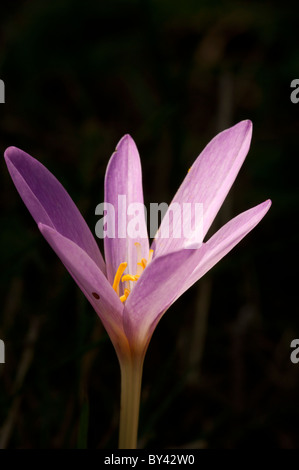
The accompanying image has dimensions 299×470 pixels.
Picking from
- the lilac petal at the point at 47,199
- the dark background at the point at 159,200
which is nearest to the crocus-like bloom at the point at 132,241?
the lilac petal at the point at 47,199

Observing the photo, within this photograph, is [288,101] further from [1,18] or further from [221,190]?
[221,190]

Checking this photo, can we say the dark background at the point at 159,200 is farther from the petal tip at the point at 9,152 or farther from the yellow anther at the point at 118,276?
the petal tip at the point at 9,152

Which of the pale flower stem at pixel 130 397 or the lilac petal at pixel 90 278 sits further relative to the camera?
the pale flower stem at pixel 130 397

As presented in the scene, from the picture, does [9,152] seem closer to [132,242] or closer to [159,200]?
[132,242]

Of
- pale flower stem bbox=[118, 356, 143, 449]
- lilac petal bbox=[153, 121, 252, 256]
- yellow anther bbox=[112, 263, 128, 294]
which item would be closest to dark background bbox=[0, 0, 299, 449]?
pale flower stem bbox=[118, 356, 143, 449]

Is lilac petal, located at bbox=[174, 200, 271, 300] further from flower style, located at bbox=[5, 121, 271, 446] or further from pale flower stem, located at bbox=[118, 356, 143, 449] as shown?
pale flower stem, located at bbox=[118, 356, 143, 449]

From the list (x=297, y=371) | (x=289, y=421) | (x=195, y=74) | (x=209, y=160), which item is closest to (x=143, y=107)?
(x=195, y=74)
